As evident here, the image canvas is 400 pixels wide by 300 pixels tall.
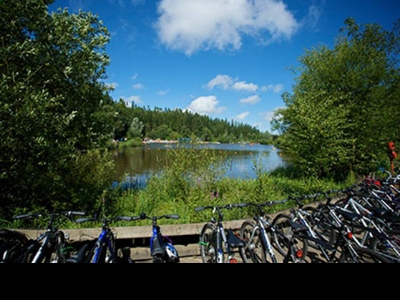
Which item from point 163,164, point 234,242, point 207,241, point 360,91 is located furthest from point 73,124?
point 360,91

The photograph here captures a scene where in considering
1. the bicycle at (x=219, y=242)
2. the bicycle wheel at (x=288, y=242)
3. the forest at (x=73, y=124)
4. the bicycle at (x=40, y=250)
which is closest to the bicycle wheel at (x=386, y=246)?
the bicycle wheel at (x=288, y=242)

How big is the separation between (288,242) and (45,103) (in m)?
4.26

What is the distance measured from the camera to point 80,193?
4.36 metres

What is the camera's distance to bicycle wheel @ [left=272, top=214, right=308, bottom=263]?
223 centimetres

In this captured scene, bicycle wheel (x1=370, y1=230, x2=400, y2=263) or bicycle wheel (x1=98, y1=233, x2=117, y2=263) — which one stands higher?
bicycle wheel (x1=98, y1=233, x2=117, y2=263)

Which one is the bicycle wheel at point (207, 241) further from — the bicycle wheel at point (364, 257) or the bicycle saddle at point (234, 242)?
the bicycle wheel at point (364, 257)

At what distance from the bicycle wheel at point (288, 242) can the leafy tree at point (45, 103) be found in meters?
3.80

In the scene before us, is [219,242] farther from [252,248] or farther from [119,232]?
[119,232]

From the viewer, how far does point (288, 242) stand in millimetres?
2232

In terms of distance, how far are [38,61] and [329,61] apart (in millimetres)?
10371

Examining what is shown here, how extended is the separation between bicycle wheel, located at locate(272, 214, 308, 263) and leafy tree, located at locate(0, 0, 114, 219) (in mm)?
3800

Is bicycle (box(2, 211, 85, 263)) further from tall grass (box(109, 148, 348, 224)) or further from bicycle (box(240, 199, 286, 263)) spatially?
bicycle (box(240, 199, 286, 263))

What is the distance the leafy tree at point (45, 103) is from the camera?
10.7 ft

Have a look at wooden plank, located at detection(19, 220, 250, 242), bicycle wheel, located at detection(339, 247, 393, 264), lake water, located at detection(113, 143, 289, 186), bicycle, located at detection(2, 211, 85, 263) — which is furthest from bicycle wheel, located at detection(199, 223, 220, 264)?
lake water, located at detection(113, 143, 289, 186)
